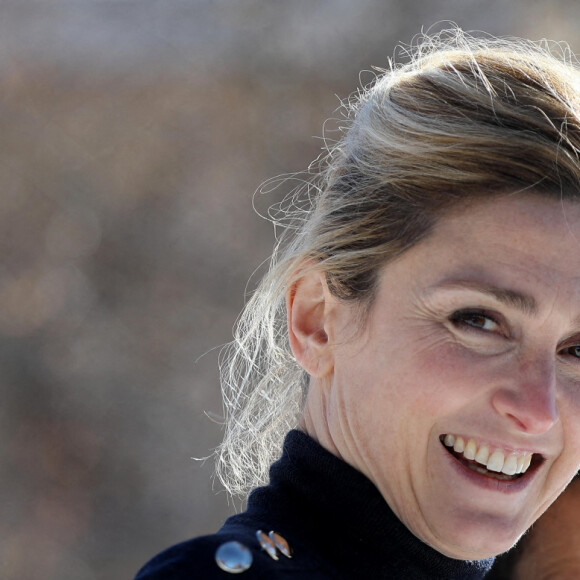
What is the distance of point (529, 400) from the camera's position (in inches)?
55.5

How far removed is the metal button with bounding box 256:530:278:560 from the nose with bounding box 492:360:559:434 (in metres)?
0.37

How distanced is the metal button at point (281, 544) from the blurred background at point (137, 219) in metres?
3.61

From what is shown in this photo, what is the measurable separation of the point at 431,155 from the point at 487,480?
0.51 m

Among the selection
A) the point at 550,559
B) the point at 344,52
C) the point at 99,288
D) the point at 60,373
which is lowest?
the point at 60,373

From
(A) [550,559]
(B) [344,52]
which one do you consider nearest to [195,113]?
(B) [344,52]

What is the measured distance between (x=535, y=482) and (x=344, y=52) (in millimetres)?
4149

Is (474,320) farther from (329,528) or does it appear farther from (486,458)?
(329,528)

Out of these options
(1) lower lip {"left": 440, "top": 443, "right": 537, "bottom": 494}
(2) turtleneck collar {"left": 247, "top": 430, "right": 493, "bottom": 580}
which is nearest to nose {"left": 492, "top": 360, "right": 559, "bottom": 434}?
(1) lower lip {"left": 440, "top": 443, "right": 537, "bottom": 494}

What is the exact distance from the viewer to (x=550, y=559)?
1.79 m

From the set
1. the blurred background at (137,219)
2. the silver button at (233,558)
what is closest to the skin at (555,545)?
the silver button at (233,558)

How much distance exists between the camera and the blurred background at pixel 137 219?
16.3 ft

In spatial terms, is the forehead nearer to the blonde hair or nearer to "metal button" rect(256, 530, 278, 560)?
the blonde hair

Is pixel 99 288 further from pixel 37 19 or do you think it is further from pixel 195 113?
pixel 37 19

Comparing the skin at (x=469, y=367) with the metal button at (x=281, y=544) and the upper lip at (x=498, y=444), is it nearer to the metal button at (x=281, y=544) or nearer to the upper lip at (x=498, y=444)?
the upper lip at (x=498, y=444)
